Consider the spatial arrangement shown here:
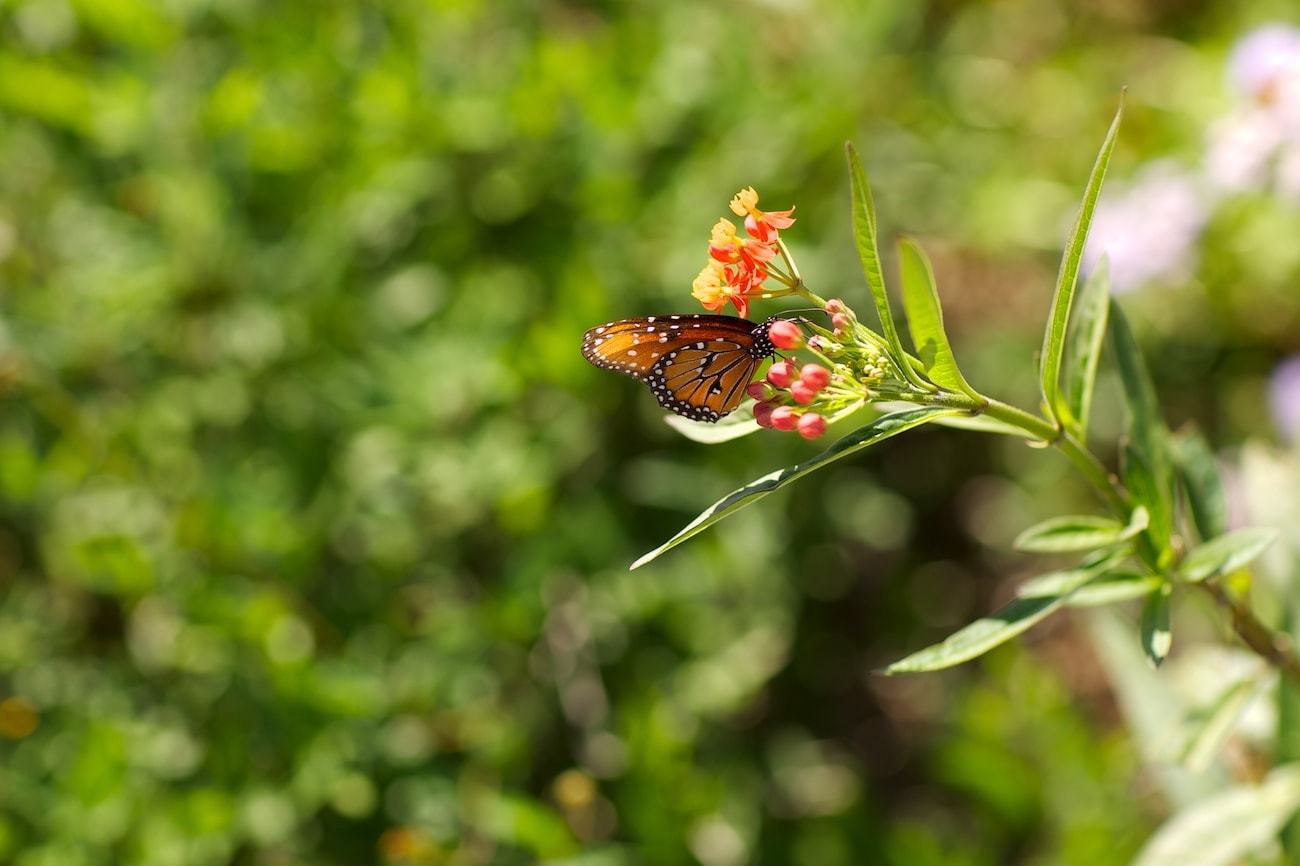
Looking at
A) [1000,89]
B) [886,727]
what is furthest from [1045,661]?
[1000,89]

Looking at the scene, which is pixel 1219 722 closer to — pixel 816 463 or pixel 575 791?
pixel 816 463

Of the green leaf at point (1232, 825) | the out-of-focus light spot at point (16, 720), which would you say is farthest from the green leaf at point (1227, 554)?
the out-of-focus light spot at point (16, 720)

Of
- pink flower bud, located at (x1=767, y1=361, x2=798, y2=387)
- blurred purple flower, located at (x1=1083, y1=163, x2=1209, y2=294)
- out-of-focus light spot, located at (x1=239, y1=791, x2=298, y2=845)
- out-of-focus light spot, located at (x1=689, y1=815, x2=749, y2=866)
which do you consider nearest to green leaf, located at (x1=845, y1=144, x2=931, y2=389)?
pink flower bud, located at (x1=767, y1=361, x2=798, y2=387)

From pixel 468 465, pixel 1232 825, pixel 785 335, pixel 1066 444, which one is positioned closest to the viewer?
pixel 785 335

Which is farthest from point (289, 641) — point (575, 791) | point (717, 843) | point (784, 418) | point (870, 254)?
point (870, 254)

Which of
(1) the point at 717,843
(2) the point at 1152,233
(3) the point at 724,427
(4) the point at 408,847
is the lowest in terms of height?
(1) the point at 717,843

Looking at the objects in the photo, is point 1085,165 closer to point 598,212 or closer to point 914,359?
point 598,212

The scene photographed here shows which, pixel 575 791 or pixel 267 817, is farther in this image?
pixel 267 817
